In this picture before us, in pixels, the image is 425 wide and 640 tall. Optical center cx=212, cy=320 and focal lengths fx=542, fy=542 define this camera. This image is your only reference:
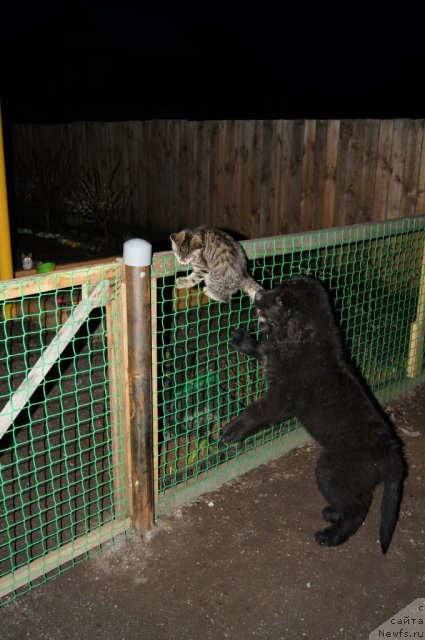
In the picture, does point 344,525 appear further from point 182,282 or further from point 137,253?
point 137,253

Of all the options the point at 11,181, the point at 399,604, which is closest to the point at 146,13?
the point at 11,181

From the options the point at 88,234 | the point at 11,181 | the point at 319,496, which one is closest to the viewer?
the point at 319,496

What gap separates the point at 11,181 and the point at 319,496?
13261 mm

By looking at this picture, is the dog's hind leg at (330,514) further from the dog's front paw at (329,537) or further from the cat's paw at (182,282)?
the cat's paw at (182,282)

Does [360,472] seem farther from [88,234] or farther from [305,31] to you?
[305,31]

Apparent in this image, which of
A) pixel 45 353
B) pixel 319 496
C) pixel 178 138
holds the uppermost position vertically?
pixel 178 138

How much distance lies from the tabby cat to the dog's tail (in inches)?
52.8

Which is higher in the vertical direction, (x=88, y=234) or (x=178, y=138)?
(x=178, y=138)

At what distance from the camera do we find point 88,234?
1138 cm

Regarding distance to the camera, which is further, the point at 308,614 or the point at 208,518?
the point at 208,518

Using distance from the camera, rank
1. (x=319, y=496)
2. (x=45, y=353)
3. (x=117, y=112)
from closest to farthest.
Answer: (x=45, y=353), (x=319, y=496), (x=117, y=112)

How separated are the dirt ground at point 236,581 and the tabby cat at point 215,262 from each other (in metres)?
1.45

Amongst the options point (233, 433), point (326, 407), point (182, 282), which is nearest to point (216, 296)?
point (182, 282)

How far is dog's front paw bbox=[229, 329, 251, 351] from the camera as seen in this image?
370cm
